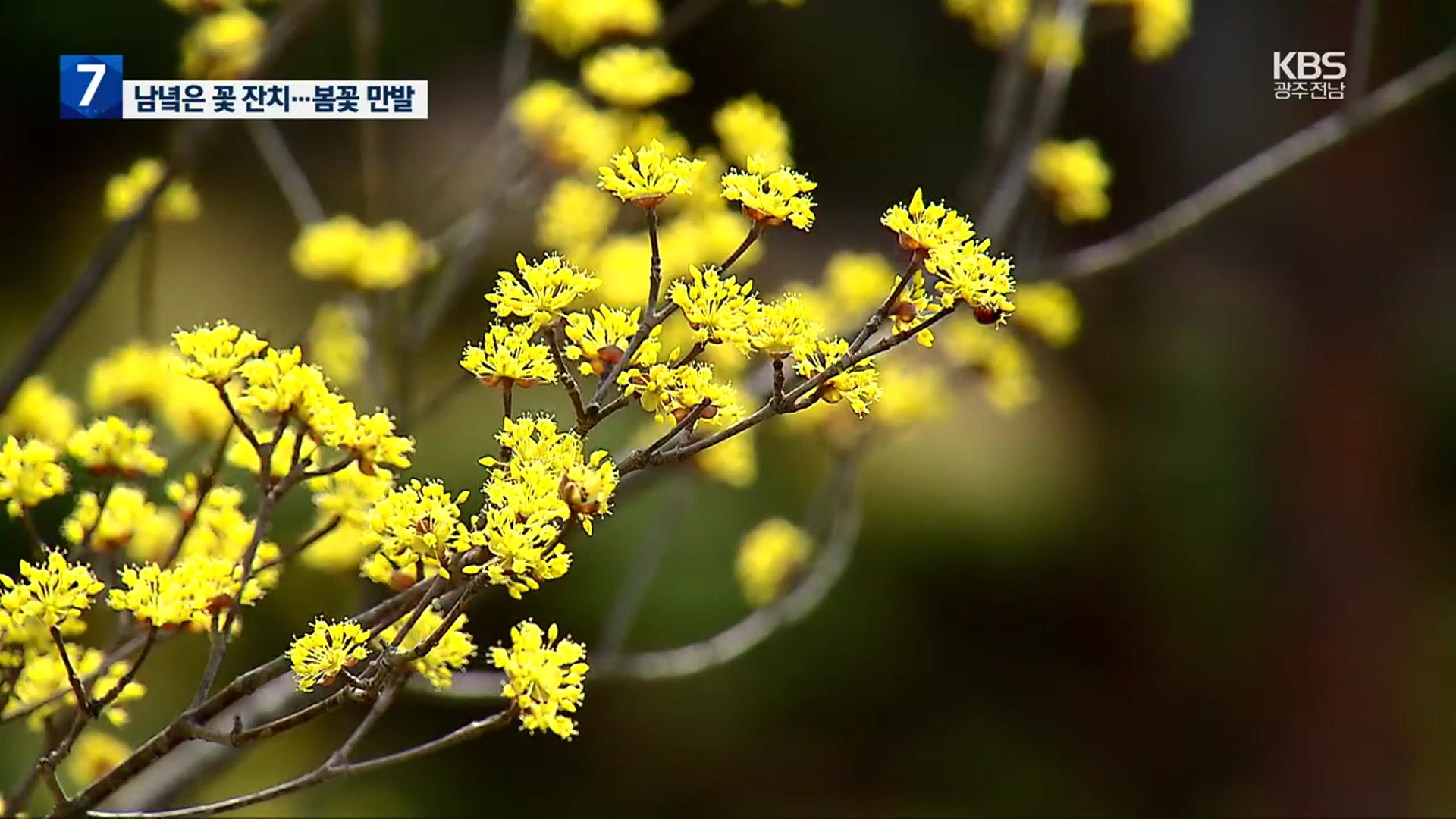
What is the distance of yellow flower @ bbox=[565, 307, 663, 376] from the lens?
0.30m

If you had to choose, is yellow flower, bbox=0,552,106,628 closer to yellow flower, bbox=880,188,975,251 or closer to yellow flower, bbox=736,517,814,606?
yellow flower, bbox=880,188,975,251

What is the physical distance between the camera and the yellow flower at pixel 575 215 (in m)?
0.67

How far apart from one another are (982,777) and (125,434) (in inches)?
48.9

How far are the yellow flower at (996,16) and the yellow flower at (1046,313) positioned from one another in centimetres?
15

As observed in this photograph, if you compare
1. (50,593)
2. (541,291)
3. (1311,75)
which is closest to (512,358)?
(541,291)

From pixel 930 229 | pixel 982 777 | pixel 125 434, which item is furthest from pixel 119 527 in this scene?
pixel 982 777

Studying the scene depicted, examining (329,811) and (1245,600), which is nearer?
(329,811)

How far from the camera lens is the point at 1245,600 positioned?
4.79ft

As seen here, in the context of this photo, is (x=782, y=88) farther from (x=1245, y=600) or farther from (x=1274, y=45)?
(x=1245, y=600)

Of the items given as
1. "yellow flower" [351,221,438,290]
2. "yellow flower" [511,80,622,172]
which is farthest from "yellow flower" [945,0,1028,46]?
"yellow flower" [351,221,438,290]

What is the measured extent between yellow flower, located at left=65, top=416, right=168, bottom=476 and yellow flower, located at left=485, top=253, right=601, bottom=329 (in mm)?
148

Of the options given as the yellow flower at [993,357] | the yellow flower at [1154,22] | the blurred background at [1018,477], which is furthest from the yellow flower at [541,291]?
the blurred background at [1018,477]

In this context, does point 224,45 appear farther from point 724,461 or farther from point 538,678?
point 538,678

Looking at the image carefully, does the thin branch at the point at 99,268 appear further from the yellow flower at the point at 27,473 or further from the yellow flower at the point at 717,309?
the yellow flower at the point at 717,309
